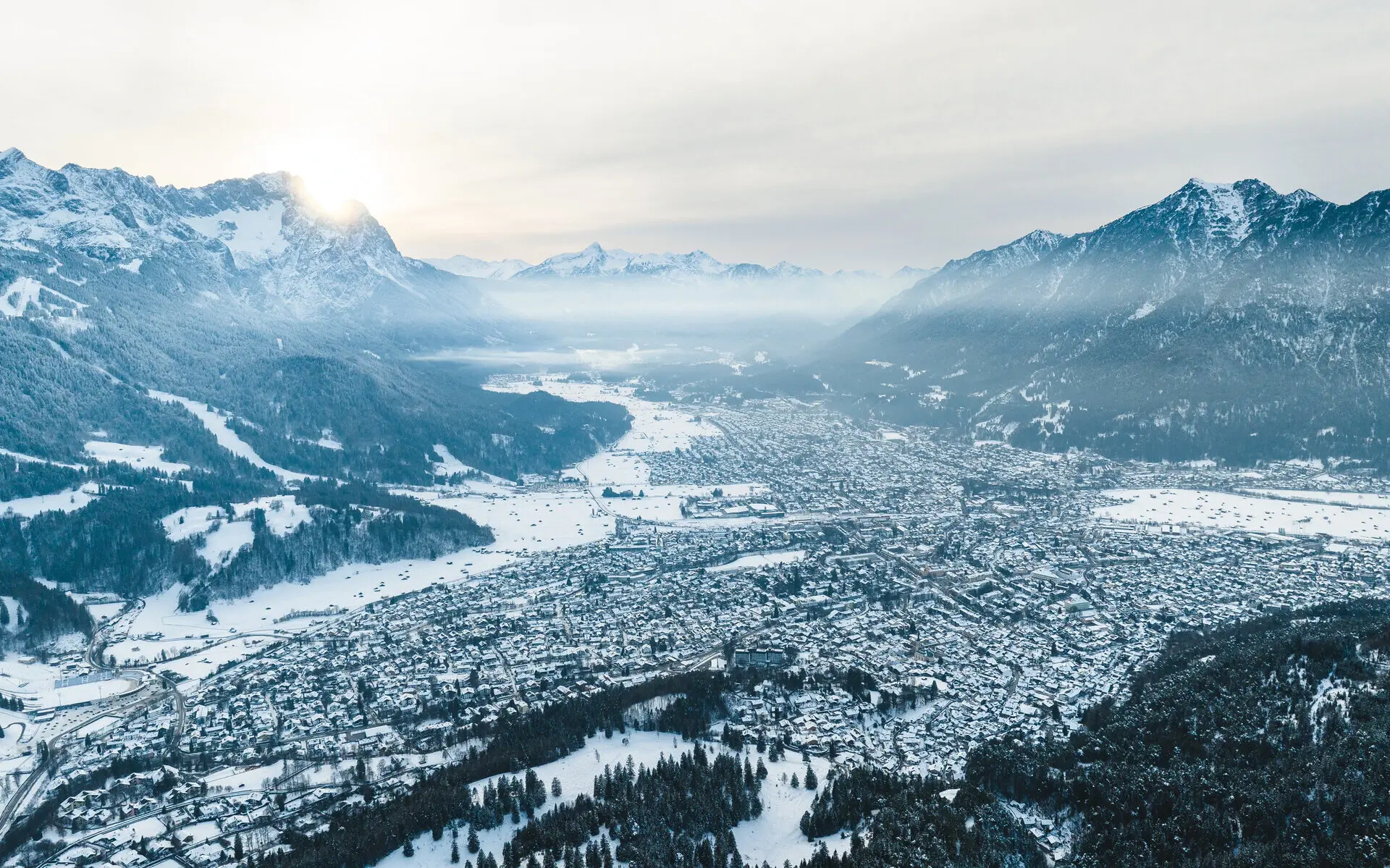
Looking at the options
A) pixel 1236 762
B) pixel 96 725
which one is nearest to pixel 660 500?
pixel 96 725

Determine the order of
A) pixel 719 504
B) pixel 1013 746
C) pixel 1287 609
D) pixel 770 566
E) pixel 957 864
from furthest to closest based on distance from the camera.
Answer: pixel 719 504 < pixel 770 566 < pixel 1287 609 < pixel 1013 746 < pixel 957 864

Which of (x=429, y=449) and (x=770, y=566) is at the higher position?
(x=429, y=449)

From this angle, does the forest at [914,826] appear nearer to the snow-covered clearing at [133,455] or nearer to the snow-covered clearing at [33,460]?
the snow-covered clearing at [133,455]

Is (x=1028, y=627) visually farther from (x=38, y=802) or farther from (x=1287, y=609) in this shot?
(x=38, y=802)

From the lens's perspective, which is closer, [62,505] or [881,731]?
[881,731]

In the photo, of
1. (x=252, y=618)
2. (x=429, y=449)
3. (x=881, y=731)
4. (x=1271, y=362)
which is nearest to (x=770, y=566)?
(x=881, y=731)

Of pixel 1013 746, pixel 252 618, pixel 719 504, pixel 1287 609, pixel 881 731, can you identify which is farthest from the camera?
pixel 719 504

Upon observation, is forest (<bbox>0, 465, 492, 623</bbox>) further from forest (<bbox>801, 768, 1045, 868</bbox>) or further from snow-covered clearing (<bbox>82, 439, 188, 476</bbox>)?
forest (<bbox>801, 768, 1045, 868</bbox>)
